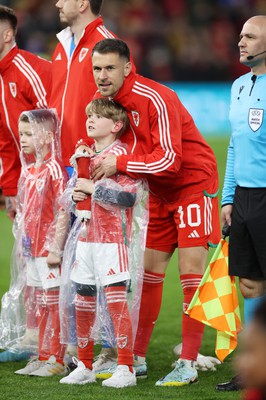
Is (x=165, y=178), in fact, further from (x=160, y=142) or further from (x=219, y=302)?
(x=219, y=302)

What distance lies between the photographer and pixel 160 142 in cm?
525

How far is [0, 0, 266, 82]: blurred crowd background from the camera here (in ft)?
64.4

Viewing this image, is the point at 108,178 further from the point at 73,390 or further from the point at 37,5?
the point at 37,5

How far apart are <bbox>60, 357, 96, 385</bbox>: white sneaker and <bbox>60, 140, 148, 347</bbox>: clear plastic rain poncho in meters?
0.16

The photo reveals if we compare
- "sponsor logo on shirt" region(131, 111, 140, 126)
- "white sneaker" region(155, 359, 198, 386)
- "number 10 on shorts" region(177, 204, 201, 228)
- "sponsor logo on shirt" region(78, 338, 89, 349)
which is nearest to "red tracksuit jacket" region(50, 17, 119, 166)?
"sponsor logo on shirt" region(131, 111, 140, 126)

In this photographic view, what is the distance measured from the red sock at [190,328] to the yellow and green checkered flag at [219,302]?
0.76ft

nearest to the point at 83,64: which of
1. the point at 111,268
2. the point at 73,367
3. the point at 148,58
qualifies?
the point at 111,268

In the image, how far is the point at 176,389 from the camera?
5164 mm

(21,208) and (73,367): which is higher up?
(21,208)

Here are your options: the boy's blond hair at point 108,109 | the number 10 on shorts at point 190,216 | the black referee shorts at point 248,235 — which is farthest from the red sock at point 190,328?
the boy's blond hair at point 108,109

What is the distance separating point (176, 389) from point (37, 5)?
17.1 m

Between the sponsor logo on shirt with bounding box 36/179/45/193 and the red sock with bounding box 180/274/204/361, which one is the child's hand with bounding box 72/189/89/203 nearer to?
the sponsor logo on shirt with bounding box 36/179/45/193

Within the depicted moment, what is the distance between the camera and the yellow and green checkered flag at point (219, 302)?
5.15 m

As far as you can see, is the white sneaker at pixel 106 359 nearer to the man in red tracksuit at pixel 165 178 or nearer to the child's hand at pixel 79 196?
the man in red tracksuit at pixel 165 178
